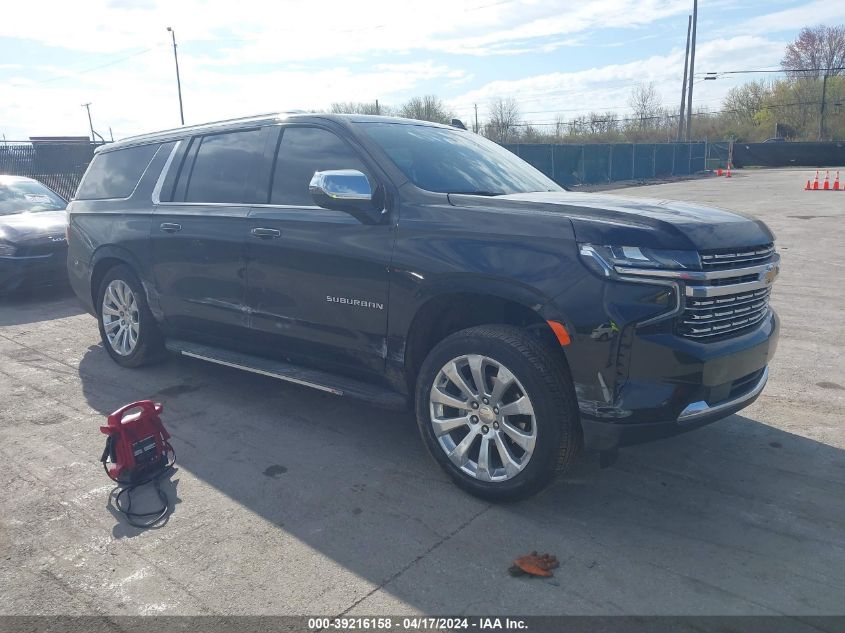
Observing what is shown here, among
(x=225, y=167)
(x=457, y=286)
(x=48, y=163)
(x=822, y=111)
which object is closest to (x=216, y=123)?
(x=225, y=167)

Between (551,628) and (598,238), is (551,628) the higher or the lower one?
the lower one

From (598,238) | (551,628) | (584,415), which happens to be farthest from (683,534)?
(598,238)

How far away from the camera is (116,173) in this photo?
19.9 ft

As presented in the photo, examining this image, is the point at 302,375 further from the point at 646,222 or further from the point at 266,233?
the point at 646,222

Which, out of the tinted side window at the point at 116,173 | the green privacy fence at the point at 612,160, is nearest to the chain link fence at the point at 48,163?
the tinted side window at the point at 116,173

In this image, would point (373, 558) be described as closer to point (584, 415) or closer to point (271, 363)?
point (584, 415)

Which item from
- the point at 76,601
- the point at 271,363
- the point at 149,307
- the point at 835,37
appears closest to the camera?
the point at 76,601

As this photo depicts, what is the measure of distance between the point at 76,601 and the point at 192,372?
3.14 metres

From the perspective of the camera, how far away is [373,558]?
3139mm

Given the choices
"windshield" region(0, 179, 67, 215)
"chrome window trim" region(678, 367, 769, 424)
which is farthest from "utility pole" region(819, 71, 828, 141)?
"chrome window trim" region(678, 367, 769, 424)

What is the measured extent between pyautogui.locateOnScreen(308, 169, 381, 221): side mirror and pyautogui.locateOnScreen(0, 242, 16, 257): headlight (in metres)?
6.79

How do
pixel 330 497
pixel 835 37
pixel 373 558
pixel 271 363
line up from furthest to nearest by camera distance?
pixel 835 37 < pixel 271 363 < pixel 330 497 < pixel 373 558

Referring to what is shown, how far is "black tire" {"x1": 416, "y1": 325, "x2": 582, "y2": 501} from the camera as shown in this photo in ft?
10.8

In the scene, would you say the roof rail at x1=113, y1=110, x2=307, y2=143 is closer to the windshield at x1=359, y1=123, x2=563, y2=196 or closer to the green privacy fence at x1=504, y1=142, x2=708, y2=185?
the windshield at x1=359, y1=123, x2=563, y2=196
